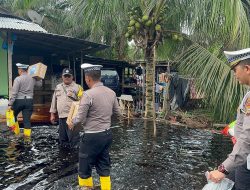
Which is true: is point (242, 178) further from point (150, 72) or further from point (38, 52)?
point (38, 52)

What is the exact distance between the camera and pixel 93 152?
480cm

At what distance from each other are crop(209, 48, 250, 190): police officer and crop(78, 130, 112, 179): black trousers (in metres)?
1.97

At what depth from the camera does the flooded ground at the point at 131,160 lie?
215 inches

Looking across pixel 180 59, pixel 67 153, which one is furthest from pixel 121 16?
pixel 67 153

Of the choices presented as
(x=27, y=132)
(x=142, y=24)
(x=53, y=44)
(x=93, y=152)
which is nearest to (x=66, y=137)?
(x=27, y=132)

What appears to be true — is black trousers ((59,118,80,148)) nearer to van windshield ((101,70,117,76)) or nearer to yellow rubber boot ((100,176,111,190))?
yellow rubber boot ((100,176,111,190))

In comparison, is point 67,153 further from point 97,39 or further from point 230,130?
point 97,39

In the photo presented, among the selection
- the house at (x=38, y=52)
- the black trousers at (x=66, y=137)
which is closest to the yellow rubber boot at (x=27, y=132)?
the black trousers at (x=66, y=137)

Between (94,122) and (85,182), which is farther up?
(94,122)

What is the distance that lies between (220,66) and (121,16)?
3101 millimetres

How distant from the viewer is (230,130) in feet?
13.1

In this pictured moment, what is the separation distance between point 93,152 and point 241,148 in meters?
2.26

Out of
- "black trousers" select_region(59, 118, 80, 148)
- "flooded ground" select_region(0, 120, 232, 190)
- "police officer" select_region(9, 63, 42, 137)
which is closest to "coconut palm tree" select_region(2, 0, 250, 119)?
"flooded ground" select_region(0, 120, 232, 190)

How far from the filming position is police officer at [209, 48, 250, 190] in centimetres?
301
